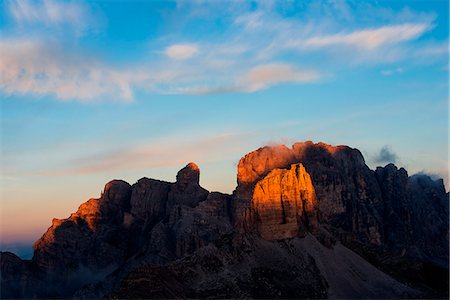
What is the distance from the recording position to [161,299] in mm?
199750

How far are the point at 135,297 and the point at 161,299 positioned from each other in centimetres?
652

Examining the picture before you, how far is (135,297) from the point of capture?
199m
